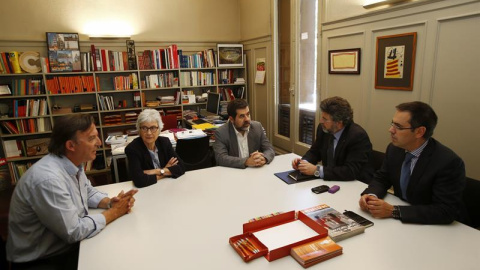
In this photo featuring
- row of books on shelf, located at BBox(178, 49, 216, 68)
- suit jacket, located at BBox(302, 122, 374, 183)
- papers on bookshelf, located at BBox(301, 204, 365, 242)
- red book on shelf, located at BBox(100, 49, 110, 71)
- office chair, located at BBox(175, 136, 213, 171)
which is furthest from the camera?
row of books on shelf, located at BBox(178, 49, 216, 68)

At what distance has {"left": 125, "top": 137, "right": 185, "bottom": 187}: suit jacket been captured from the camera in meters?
2.08

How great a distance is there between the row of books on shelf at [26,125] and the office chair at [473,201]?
17.8ft

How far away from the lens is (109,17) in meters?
5.12

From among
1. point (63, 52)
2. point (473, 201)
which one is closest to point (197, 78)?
point (63, 52)

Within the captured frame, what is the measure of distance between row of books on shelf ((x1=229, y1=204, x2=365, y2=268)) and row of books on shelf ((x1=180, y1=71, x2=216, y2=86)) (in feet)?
14.2

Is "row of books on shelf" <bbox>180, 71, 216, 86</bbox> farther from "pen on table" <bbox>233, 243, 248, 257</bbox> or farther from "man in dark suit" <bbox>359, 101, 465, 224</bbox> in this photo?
"pen on table" <bbox>233, 243, 248, 257</bbox>

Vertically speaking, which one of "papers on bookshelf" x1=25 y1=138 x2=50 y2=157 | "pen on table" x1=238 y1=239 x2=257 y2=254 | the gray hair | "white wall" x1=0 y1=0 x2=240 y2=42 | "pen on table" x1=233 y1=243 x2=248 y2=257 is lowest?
"papers on bookshelf" x1=25 y1=138 x2=50 y2=157

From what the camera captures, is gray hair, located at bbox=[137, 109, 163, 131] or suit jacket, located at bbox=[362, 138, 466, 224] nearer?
suit jacket, located at bbox=[362, 138, 466, 224]

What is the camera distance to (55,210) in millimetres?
1395

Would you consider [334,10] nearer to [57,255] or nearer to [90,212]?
[90,212]

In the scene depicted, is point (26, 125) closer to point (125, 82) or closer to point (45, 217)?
point (125, 82)

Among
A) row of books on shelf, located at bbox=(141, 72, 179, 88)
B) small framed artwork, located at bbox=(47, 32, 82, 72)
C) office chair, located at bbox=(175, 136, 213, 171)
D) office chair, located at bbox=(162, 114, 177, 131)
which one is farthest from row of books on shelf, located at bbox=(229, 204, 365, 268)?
small framed artwork, located at bbox=(47, 32, 82, 72)

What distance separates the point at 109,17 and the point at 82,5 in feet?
1.43

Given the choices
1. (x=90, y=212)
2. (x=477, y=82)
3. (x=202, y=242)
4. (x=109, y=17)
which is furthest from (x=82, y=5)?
(x=477, y=82)
